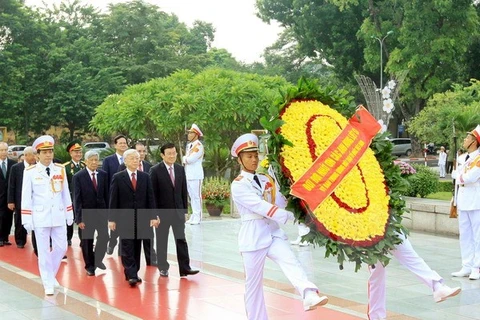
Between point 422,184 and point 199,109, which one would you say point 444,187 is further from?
point 199,109

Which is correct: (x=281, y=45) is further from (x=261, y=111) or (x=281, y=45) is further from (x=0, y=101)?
(x=261, y=111)

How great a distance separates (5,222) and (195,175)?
12.3 feet

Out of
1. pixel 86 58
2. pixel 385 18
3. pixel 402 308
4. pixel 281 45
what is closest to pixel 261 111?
pixel 402 308

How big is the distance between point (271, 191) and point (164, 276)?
3.49 m

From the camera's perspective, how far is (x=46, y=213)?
830cm

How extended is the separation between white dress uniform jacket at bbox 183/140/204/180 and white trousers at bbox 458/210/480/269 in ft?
20.4

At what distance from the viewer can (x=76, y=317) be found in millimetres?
7086

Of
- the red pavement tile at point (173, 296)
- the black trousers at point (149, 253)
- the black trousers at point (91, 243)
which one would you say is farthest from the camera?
the black trousers at point (149, 253)

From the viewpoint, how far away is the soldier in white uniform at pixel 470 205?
876cm

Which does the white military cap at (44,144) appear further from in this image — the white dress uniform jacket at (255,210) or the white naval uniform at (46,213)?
the white dress uniform jacket at (255,210)

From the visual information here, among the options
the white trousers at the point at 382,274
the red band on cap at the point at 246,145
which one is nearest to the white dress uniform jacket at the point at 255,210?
the red band on cap at the point at 246,145

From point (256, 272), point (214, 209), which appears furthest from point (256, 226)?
point (214, 209)

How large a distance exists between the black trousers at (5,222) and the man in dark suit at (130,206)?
4.04m

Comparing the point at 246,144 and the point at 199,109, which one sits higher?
the point at 199,109
